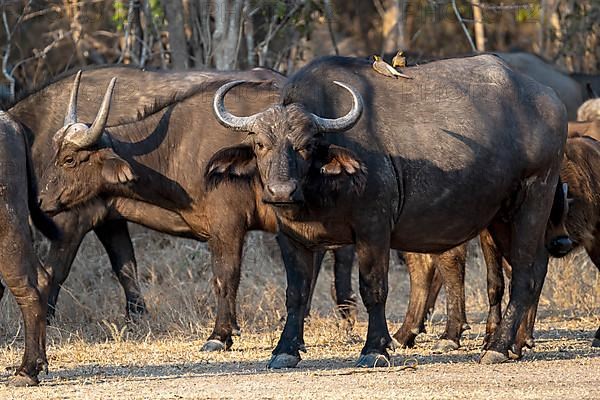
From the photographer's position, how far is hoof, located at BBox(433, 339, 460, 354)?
34.5ft

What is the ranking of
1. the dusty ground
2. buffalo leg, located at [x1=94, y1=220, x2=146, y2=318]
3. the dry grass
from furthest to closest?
buffalo leg, located at [x1=94, y1=220, x2=146, y2=318] → the dry grass → the dusty ground

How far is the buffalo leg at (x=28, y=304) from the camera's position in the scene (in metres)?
8.51

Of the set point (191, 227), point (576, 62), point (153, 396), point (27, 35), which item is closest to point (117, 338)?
point (191, 227)

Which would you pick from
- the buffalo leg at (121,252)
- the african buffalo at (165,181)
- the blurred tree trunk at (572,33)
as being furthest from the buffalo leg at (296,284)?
the blurred tree trunk at (572,33)

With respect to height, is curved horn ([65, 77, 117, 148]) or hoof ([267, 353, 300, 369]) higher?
curved horn ([65, 77, 117, 148])

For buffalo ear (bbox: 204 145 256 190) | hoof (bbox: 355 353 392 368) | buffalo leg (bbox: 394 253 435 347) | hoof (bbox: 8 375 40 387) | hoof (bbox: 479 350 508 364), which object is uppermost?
buffalo ear (bbox: 204 145 256 190)

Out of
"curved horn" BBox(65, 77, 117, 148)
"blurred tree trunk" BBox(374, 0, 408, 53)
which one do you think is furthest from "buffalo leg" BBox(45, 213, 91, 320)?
"blurred tree trunk" BBox(374, 0, 408, 53)

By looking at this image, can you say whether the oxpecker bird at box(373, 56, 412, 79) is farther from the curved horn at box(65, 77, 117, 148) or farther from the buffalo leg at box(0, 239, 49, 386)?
the buffalo leg at box(0, 239, 49, 386)

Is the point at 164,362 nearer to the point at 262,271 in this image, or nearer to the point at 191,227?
the point at 191,227

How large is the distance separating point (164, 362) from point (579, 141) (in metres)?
3.88

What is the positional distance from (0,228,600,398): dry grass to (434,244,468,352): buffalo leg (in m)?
0.21

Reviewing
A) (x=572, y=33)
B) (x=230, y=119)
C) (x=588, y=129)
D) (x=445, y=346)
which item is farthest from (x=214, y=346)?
(x=572, y=33)

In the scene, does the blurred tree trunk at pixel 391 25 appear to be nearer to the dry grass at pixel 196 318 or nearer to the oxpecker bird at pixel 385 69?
the dry grass at pixel 196 318

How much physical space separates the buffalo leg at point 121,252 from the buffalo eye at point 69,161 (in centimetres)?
192
